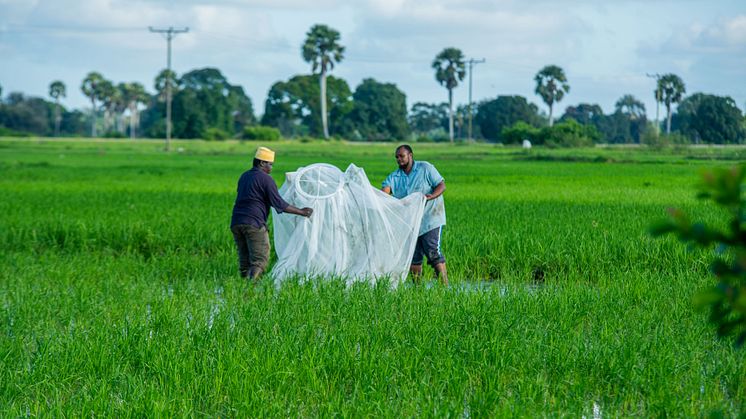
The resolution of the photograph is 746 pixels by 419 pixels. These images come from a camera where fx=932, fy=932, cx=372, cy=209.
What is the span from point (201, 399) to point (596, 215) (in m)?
9.51

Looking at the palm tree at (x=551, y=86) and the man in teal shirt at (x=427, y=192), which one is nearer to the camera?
the man in teal shirt at (x=427, y=192)

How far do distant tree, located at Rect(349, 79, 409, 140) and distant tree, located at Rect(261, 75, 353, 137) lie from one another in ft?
4.27

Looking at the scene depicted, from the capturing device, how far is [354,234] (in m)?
7.64

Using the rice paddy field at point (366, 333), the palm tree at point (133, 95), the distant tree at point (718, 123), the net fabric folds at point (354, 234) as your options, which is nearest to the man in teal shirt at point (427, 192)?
the net fabric folds at point (354, 234)

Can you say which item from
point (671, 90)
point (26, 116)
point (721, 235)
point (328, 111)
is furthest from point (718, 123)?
point (26, 116)

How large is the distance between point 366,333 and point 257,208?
250 centimetres

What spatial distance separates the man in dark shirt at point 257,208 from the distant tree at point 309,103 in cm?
7392

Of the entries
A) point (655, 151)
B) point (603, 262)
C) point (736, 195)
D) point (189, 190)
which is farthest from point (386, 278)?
point (655, 151)

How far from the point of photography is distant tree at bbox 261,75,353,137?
271 ft

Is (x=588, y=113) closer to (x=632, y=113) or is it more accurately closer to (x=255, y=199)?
(x=632, y=113)

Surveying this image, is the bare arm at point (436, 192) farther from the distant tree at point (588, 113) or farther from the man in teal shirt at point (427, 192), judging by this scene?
the distant tree at point (588, 113)

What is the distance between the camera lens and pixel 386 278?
7.24 meters

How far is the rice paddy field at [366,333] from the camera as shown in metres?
4.30

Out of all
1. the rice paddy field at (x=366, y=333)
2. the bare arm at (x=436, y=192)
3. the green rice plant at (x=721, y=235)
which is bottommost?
the rice paddy field at (x=366, y=333)
